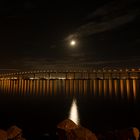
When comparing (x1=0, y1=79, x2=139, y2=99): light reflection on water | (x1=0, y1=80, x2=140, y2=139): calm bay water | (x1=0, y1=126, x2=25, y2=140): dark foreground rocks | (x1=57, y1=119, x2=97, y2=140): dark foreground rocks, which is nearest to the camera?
(x1=57, y1=119, x2=97, y2=140): dark foreground rocks

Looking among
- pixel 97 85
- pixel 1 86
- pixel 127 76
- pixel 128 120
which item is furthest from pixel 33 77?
pixel 128 120

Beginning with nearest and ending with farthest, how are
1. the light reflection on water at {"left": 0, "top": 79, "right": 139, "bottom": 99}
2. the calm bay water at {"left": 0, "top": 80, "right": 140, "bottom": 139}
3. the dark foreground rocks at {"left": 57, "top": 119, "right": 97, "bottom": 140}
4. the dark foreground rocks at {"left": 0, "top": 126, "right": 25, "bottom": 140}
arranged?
1. the dark foreground rocks at {"left": 57, "top": 119, "right": 97, "bottom": 140}
2. the dark foreground rocks at {"left": 0, "top": 126, "right": 25, "bottom": 140}
3. the calm bay water at {"left": 0, "top": 80, "right": 140, "bottom": 139}
4. the light reflection on water at {"left": 0, "top": 79, "right": 139, "bottom": 99}

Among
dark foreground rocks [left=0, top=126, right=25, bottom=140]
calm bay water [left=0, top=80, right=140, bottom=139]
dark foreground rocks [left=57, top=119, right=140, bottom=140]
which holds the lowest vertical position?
calm bay water [left=0, top=80, right=140, bottom=139]

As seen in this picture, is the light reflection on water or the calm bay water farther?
the light reflection on water

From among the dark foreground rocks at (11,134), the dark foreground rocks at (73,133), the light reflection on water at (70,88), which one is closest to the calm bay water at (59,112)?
the light reflection on water at (70,88)

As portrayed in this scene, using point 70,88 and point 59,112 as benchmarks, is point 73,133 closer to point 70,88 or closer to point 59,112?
point 59,112

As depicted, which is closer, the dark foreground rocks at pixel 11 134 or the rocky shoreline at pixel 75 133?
the rocky shoreline at pixel 75 133

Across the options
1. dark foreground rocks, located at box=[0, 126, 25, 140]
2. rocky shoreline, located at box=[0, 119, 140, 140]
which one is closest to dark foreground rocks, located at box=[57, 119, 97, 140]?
rocky shoreline, located at box=[0, 119, 140, 140]

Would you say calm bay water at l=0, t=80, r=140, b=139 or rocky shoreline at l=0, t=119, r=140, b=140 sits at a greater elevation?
rocky shoreline at l=0, t=119, r=140, b=140

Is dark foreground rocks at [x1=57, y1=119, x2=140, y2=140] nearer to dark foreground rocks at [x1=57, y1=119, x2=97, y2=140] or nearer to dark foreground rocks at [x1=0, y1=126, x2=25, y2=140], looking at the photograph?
dark foreground rocks at [x1=57, y1=119, x2=97, y2=140]

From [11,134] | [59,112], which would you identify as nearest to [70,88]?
[59,112]

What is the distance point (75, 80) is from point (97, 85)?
13.2m

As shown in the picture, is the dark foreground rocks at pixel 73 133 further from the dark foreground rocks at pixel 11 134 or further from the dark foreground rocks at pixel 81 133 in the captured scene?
the dark foreground rocks at pixel 11 134

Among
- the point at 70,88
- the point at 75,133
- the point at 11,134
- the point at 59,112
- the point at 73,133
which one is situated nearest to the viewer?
the point at 75,133
